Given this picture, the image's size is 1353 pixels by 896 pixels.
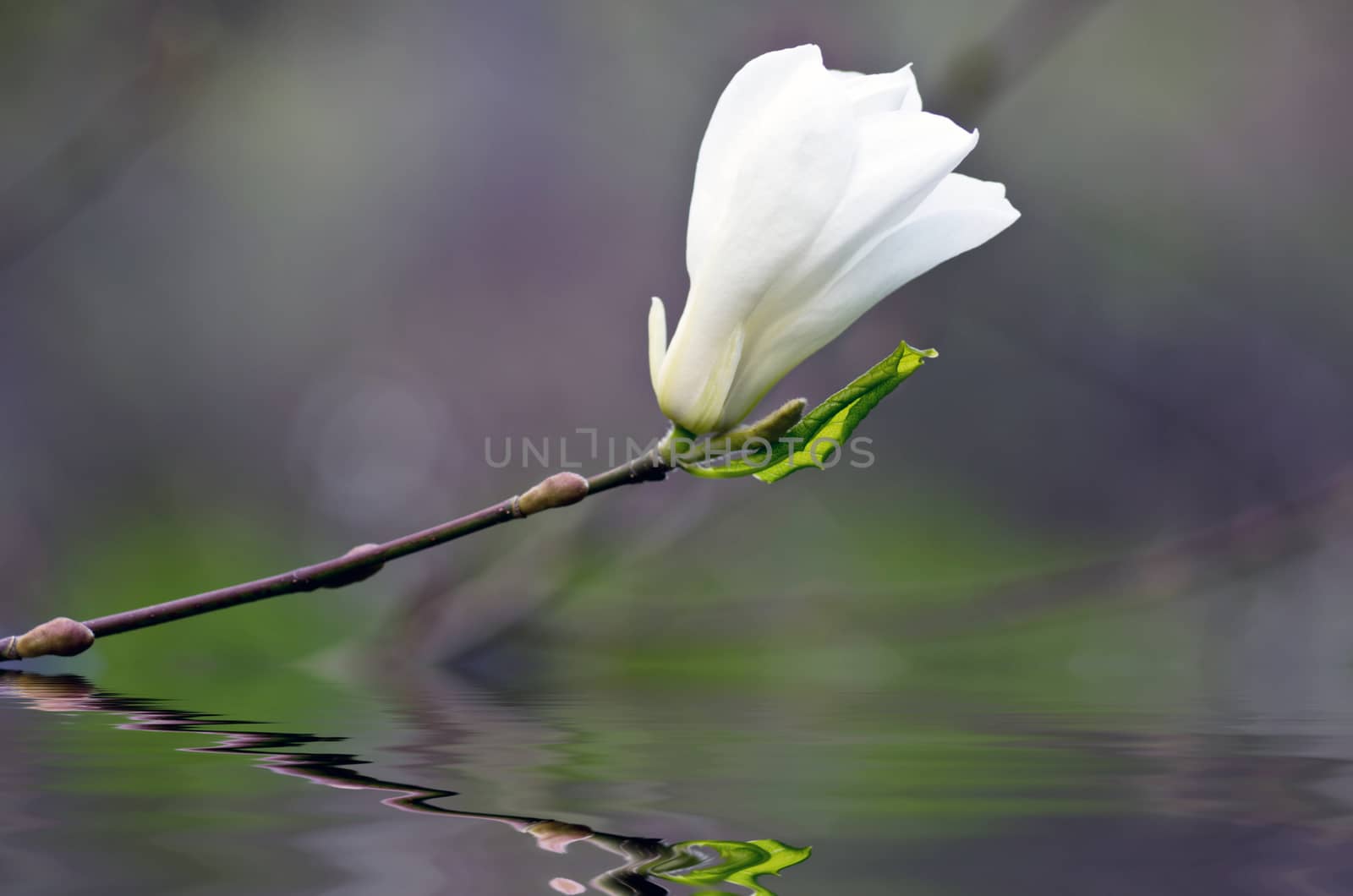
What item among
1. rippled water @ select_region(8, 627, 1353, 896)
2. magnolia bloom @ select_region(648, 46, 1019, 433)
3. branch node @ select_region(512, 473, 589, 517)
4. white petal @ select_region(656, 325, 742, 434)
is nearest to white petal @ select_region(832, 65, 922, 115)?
magnolia bloom @ select_region(648, 46, 1019, 433)

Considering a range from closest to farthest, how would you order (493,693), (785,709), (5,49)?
(785,709), (493,693), (5,49)

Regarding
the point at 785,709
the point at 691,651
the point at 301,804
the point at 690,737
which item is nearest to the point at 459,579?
the point at 691,651

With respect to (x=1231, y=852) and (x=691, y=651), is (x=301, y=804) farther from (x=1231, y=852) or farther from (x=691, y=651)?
(x=691, y=651)

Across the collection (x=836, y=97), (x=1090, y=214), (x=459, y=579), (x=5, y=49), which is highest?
(x=5, y=49)

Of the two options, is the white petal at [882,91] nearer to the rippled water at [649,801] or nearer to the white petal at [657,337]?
the white petal at [657,337]

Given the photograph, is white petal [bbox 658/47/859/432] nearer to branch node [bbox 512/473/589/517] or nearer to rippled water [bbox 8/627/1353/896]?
branch node [bbox 512/473/589/517]

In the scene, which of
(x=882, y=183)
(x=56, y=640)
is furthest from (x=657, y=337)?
(x=56, y=640)

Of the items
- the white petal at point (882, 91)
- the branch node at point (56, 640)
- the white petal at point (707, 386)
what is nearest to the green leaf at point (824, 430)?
the white petal at point (707, 386)
